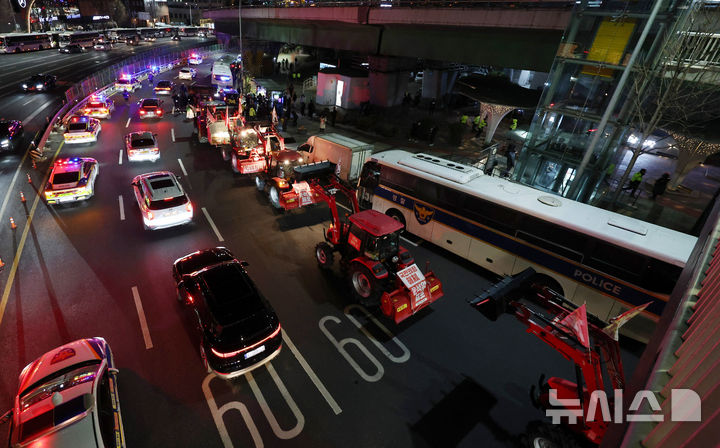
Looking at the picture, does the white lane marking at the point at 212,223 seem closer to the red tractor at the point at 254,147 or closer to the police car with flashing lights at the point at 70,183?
the red tractor at the point at 254,147

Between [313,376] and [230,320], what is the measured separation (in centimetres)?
254

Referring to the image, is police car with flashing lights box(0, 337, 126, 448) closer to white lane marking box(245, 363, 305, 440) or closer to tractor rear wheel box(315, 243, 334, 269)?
white lane marking box(245, 363, 305, 440)

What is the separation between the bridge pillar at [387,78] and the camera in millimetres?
34062

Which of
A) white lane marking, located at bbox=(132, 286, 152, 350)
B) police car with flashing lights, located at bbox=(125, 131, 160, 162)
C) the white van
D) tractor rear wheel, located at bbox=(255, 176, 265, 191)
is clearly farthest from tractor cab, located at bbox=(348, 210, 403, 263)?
the white van

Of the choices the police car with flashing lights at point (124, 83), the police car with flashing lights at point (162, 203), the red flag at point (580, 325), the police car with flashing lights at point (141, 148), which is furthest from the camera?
the police car with flashing lights at point (124, 83)

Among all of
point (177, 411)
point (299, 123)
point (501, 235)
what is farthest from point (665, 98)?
point (299, 123)

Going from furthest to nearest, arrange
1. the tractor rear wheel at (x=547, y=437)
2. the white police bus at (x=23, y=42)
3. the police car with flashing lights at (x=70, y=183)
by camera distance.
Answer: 1. the white police bus at (x=23, y=42)
2. the police car with flashing lights at (x=70, y=183)
3. the tractor rear wheel at (x=547, y=437)

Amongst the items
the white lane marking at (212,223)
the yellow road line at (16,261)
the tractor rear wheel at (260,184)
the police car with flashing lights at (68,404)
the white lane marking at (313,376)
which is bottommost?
the yellow road line at (16,261)

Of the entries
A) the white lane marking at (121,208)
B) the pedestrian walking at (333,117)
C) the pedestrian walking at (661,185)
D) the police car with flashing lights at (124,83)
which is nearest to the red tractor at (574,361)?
the white lane marking at (121,208)

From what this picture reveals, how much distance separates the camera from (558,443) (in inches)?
247

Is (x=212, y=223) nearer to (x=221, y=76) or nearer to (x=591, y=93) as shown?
(x=591, y=93)

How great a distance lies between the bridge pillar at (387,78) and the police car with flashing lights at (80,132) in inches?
991

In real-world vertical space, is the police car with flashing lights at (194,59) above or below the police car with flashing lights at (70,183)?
above

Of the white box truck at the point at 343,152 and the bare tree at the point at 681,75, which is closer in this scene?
the bare tree at the point at 681,75
